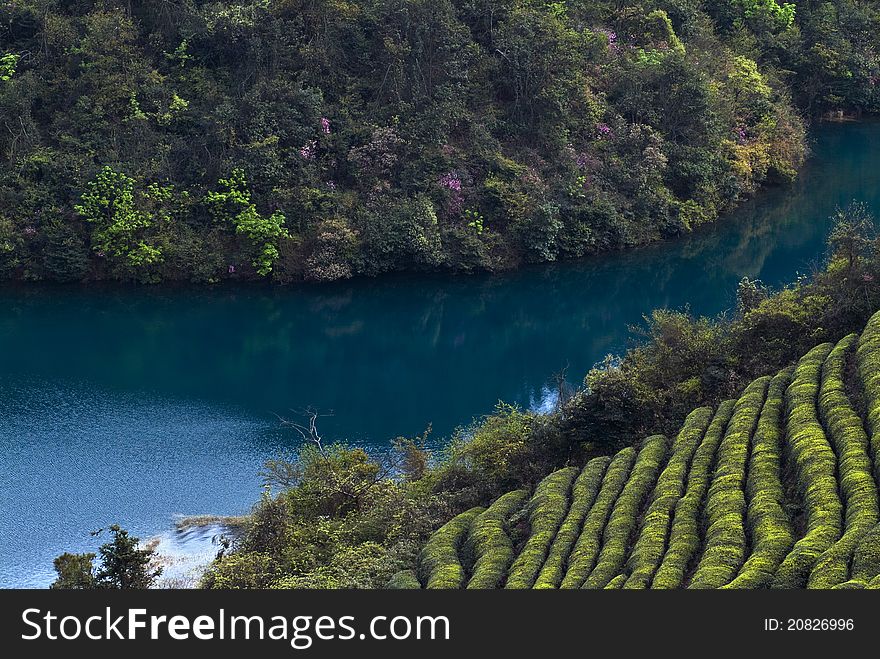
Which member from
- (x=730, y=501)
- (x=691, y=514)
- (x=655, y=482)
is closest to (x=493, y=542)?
(x=655, y=482)

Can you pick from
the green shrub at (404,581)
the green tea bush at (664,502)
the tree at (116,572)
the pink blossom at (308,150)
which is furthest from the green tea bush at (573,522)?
the pink blossom at (308,150)

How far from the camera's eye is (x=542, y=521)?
108 ft

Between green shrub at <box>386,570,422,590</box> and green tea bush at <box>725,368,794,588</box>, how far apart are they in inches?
324

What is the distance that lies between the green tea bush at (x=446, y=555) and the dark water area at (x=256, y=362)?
8.31 m

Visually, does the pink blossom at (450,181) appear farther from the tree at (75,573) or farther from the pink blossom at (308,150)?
the tree at (75,573)

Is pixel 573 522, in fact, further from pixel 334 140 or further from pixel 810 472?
pixel 334 140

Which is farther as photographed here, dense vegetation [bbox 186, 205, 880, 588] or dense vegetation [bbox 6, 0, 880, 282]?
dense vegetation [bbox 6, 0, 880, 282]

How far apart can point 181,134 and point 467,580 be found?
36210mm

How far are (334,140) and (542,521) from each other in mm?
32401

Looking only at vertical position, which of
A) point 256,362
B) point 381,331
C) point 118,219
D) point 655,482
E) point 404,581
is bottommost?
point 404,581

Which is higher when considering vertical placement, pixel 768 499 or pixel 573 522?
pixel 573 522

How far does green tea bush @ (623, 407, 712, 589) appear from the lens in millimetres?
28484

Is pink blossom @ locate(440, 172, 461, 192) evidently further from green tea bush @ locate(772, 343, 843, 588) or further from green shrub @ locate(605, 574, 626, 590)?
green shrub @ locate(605, 574, 626, 590)

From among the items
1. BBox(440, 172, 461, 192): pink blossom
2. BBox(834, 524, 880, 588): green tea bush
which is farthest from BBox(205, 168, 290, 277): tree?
BBox(834, 524, 880, 588): green tea bush
